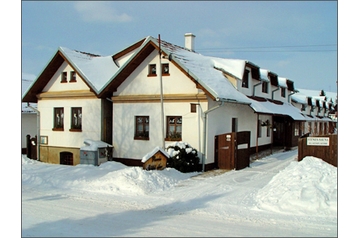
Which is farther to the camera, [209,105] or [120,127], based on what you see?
[120,127]

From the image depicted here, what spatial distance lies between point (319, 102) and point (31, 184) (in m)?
36.5

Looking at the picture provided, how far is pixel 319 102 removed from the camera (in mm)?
42156

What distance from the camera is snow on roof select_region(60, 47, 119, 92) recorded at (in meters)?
19.3

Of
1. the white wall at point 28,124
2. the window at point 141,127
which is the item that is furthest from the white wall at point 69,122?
the white wall at point 28,124

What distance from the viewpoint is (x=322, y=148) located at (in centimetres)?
1273

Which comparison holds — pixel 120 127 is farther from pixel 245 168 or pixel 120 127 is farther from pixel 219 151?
pixel 245 168

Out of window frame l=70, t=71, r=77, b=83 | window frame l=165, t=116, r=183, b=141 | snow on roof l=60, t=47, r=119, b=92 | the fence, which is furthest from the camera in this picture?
→ window frame l=70, t=71, r=77, b=83

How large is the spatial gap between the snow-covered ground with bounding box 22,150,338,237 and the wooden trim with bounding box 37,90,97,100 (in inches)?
243

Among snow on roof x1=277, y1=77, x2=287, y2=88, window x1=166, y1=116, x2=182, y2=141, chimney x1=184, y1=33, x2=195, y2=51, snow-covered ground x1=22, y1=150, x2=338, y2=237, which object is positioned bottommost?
snow-covered ground x1=22, y1=150, x2=338, y2=237

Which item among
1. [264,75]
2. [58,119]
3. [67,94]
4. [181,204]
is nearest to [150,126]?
[67,94]

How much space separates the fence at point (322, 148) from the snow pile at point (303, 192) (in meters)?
1.24

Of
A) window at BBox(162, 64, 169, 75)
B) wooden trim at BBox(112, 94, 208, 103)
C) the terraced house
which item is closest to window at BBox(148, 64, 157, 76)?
the terraced house

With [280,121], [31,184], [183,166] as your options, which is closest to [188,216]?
[183,166]

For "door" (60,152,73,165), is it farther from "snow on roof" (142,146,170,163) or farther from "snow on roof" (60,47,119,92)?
"snow on roof" (142,146,170,163)
